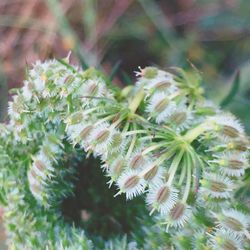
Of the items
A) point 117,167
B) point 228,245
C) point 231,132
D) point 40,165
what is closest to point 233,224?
point 228,245

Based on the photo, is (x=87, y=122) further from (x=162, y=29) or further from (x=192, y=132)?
(x=162, y=29)

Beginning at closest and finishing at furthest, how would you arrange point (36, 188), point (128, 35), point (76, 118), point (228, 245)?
point (228, 245)
point (76, 118)
point (36, 188)
point (128, 35)

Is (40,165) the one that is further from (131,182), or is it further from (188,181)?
(188,181)

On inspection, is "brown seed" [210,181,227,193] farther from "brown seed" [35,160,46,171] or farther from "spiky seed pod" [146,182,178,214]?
"brown seed" [35,160,46,171]

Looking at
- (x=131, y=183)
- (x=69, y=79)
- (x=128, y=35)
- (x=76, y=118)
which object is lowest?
(x=131, y=183)

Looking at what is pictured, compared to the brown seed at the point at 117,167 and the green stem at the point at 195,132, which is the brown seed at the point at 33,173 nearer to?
the brown seed at the point at 117,167

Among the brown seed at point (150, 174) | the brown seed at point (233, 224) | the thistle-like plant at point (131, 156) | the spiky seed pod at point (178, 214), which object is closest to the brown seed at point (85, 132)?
the thistle-like plant at point (131, 156)
